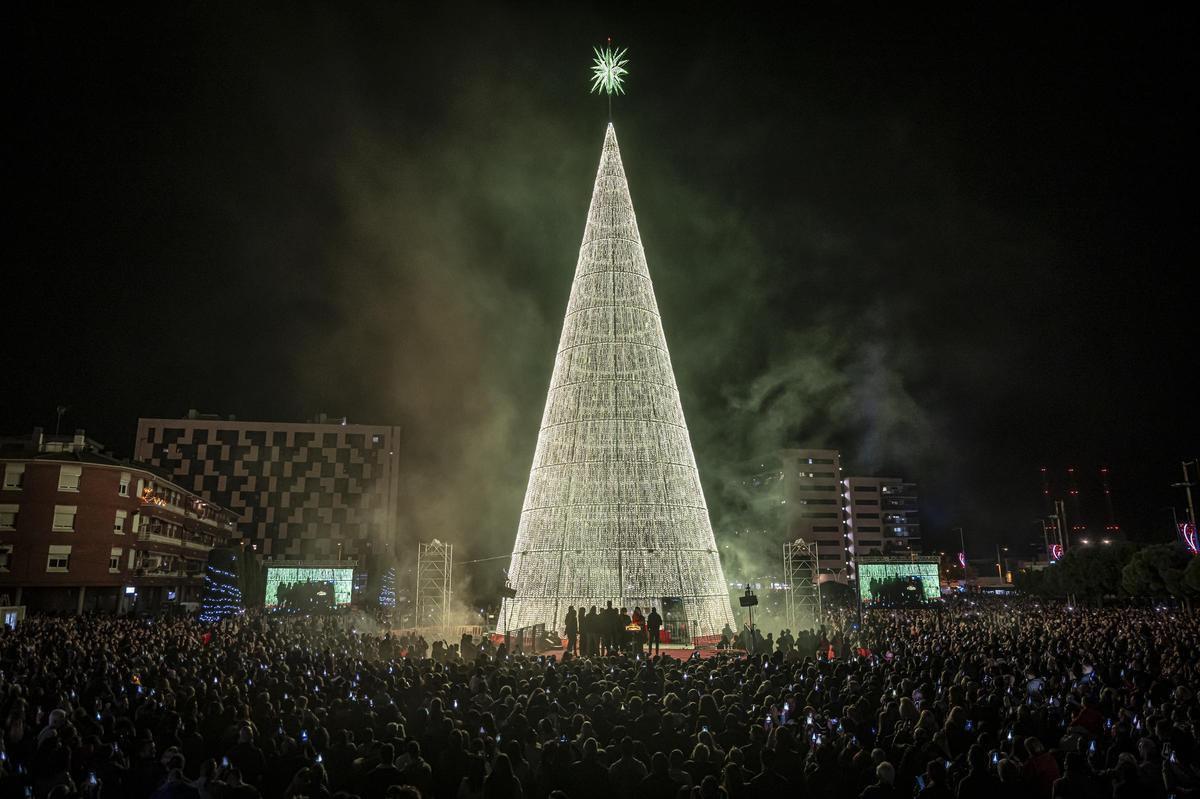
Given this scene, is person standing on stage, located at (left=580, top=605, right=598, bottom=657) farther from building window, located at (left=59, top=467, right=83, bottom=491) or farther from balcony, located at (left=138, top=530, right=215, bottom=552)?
balcony, located at (left=138, top=530, right=215, bottom=552)

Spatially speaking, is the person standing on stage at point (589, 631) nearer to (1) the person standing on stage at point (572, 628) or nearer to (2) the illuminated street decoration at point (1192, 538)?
(1) the person standing on stage at point (572, 628)

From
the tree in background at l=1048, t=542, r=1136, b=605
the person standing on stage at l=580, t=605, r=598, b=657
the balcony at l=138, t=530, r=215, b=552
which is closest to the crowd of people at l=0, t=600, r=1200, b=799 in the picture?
the person standing on stage at l=580, t=605, r=598, b=657

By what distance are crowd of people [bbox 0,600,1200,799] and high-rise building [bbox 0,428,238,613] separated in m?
35.6

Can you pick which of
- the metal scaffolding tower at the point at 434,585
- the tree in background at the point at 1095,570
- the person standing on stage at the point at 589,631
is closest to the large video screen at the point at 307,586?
the metal scaffolding tower at the point at 434,585

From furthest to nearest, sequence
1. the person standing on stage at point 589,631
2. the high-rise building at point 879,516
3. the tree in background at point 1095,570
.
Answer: the high-rise building at point 879,516, the tree in background at point 1095,570, the person standing on stage at point 589,631

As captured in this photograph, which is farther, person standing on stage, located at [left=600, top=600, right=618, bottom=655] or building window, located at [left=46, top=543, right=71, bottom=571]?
building window, located at [left=46, top=543, right=71, bottom=571]

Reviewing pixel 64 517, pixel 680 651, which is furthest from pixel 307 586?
pixel 680 651

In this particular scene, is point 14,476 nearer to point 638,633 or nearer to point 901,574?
point 638,633

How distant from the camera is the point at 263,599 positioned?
204ft

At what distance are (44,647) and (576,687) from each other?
1615cm

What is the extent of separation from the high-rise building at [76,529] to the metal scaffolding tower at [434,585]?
20.2 m

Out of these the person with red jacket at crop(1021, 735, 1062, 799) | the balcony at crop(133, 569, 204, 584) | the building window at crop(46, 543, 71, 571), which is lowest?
the person with red jacket at crop(1021, 735, 1062, 799)

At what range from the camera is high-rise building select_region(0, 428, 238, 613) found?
150ft

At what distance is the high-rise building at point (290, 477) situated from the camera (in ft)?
313
